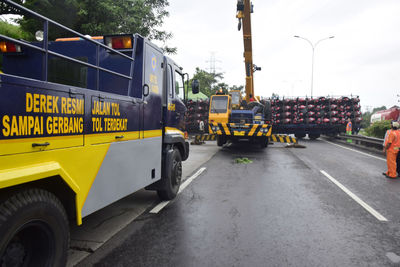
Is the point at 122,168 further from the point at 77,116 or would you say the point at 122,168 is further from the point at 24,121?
the point at 24,121

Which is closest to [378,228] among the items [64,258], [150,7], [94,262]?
[94,262]

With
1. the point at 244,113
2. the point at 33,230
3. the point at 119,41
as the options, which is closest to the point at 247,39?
the point at 244,113

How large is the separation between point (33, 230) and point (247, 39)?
14.0 meters

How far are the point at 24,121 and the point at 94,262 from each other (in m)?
1.81

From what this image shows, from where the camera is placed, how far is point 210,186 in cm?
727

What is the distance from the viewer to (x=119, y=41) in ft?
15.0

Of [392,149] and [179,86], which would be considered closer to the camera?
[179,86]

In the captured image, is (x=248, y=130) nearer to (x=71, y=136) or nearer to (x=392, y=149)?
(x=392, y=149)

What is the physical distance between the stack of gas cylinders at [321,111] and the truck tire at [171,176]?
17.7 metres

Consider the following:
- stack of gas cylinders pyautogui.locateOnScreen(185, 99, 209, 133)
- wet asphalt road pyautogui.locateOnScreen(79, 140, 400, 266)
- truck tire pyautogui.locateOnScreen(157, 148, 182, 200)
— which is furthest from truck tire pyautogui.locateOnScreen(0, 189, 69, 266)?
stack of gas cylinders pyautogui.locateOnScreen(185, 99, 209, 133)

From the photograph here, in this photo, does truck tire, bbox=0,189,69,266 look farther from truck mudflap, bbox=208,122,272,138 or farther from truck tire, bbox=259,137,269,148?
truck tire, bbox=259,137,269,148

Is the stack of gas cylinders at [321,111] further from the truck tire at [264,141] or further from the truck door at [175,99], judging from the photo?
the truck door at [175,99]

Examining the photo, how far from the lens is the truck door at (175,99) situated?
5.74m

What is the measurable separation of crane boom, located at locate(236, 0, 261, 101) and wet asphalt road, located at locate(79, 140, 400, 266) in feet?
28.2
